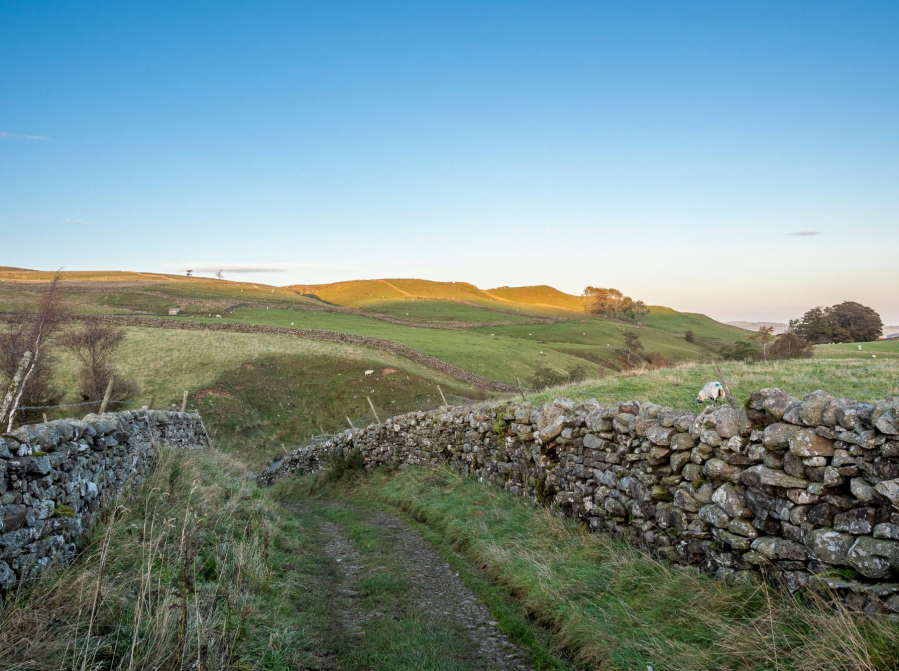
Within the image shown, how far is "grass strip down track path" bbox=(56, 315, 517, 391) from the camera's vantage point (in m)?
49.8

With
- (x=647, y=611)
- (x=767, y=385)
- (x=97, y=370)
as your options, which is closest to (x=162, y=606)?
(x=647, y=611)

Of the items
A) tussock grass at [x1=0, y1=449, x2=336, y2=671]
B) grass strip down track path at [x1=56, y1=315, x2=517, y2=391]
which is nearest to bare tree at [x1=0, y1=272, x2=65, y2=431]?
grass strip down track path at [x1=56, y1=315, x2=517, y2=391]

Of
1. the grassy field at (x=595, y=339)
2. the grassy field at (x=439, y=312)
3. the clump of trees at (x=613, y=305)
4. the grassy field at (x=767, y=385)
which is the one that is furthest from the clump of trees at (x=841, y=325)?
the clump of trees at (x=613, y=305)

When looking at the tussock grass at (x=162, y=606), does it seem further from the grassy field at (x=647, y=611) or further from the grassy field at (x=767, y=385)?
the grassy field at (x=767, y=385)

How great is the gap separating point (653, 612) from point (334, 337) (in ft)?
176

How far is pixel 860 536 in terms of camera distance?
465cm

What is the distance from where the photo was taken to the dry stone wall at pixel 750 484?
4.61 meters

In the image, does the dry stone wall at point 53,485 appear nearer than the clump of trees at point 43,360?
Yes

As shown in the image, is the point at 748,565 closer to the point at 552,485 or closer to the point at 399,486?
the point at 552,485

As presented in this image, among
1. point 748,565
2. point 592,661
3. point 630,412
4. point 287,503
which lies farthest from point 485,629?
point 287,503

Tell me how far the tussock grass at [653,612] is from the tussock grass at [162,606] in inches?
113

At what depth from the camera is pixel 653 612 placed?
577 centimetres

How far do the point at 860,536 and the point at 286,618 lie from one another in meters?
6.01

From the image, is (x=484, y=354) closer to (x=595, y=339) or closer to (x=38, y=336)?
(x=38, y=336)
